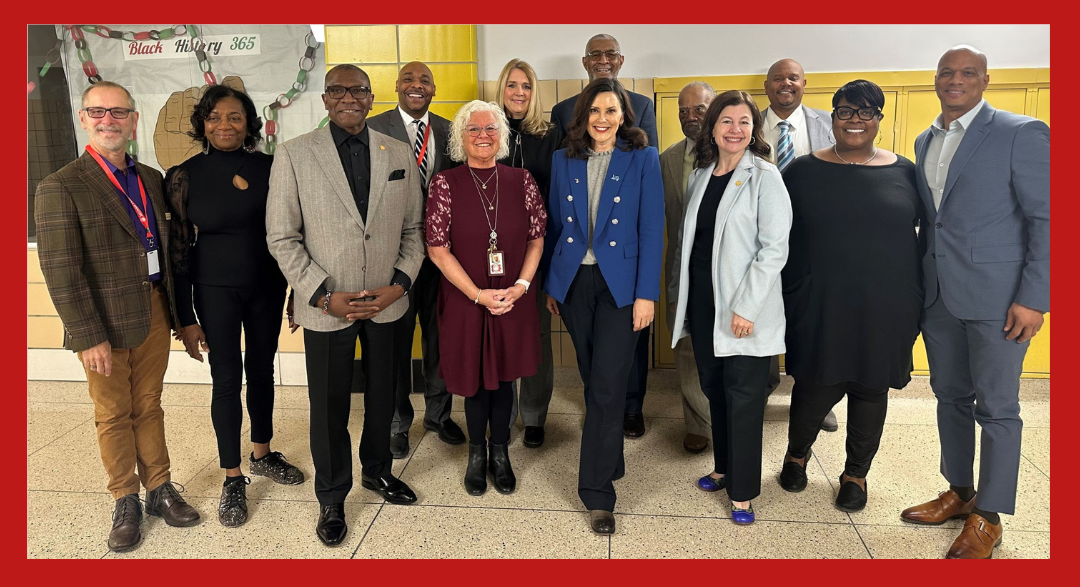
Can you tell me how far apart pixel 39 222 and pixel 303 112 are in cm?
210

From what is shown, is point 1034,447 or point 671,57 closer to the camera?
point 1034,447

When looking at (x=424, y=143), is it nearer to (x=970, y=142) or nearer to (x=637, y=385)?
(x=637, y=385)

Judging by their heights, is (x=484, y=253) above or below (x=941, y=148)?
below

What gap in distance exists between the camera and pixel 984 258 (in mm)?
2221

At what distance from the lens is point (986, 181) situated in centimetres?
220

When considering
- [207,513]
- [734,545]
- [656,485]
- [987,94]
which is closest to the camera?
[734,545]

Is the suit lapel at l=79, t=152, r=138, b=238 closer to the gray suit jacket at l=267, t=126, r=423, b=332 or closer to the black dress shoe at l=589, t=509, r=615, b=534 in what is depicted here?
the gray suit jacket at l=267, t=126, r=423, b=332

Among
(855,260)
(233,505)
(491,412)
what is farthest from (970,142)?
(233,505)

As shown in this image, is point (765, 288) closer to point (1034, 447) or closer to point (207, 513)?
point (1034, 447)

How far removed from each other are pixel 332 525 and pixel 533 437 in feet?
3.79

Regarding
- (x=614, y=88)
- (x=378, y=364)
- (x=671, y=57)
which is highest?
(x=671, y=57)

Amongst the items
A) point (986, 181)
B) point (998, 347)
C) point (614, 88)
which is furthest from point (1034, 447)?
point (614, 88)

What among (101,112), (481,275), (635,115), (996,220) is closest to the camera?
(996,220)

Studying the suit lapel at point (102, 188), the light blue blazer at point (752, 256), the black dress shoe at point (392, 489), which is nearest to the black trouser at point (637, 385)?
the light blue blazer at point (752, 256)
